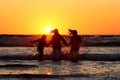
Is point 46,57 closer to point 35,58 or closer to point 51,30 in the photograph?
point 35,58

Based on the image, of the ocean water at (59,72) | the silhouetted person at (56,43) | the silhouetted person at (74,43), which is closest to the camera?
the ocean water at (59,72)

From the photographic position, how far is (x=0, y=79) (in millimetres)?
22141

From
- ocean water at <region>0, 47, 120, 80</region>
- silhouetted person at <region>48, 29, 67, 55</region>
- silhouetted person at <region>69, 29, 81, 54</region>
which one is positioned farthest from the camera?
silhouetted person at <region>48, 29, 67, 55</region>

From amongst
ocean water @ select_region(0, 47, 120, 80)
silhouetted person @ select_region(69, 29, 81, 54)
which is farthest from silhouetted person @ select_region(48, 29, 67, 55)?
ocean water @ select_region(0, 47, 120, 80)

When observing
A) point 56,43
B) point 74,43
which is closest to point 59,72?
point 74,43

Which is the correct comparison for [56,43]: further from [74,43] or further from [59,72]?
[59,72]

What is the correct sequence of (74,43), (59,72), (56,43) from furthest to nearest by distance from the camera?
(56,43)
(74,43)
(59,72)

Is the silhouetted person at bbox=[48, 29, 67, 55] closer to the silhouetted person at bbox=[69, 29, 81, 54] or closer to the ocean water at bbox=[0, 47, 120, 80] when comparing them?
the silhouetted person at bbox=[69, 29, 81, 54]

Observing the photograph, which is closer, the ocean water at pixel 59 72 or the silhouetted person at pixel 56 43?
the ocean water at pixel 59 72

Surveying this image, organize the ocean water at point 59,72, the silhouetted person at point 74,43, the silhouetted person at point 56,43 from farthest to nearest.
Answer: the silhouetted person at point 56,43
the silhouetted person at point 74,43
the ocean water at point 59,72

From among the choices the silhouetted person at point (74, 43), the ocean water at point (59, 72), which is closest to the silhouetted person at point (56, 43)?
the silhouetted person at point (74, 43)

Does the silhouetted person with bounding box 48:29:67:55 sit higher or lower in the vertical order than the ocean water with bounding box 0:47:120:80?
higher

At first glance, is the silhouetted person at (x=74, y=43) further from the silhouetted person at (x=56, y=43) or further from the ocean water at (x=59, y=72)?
the ocean water at (x=59, y=72)

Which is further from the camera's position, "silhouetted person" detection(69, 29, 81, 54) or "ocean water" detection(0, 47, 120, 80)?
"silhouetted person" detection(69, 29, 81, 54)
